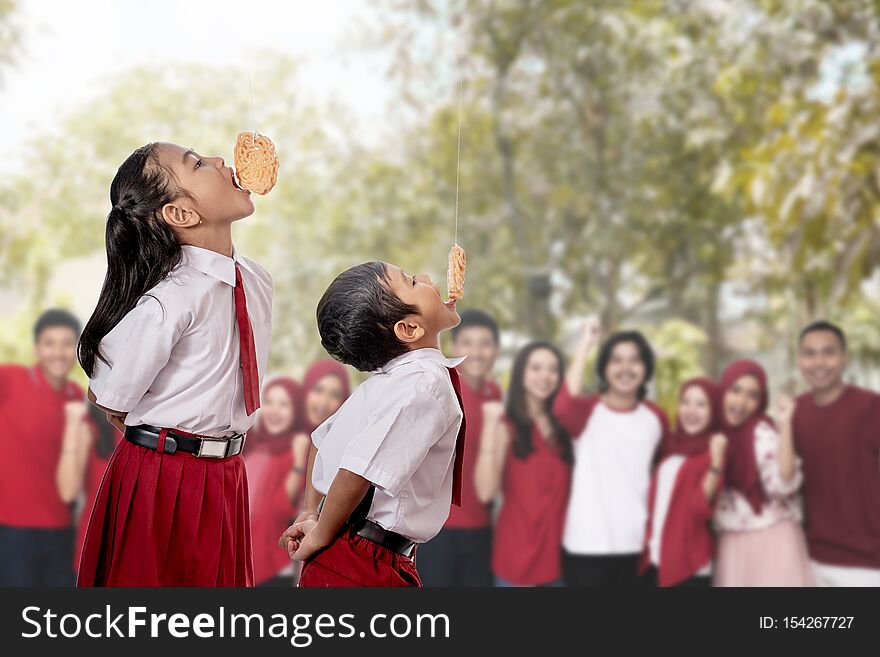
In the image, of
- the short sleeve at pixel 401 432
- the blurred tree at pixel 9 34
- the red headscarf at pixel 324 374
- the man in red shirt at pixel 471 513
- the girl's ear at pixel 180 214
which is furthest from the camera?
the blurred tree at pixel 9 34

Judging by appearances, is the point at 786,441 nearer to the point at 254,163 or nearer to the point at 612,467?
the point at 612,467

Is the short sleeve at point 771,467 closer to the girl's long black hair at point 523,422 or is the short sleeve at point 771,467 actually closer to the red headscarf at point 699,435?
the red headscarf at point 699,435

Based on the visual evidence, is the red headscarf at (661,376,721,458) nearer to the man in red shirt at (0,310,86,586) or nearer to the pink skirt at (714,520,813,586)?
the pink skirt at (714,520,813,586)

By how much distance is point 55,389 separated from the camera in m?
4.74

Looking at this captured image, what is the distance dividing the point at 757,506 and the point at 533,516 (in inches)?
41.1

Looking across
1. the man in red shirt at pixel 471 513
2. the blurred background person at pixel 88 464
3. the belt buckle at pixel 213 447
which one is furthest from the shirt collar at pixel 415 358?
the blurred background person at pixel 88 464

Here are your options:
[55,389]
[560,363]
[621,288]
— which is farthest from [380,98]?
[55,389]

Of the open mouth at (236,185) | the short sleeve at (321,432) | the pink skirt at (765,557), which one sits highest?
the open mouth at (236,185)

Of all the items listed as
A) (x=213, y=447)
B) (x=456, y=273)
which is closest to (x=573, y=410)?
(x=456, y=273)

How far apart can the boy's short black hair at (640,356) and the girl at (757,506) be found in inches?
17.4

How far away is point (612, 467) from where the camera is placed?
15.7ft

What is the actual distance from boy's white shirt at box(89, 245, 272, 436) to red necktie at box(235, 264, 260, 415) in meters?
0.02

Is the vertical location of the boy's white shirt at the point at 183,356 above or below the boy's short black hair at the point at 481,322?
below

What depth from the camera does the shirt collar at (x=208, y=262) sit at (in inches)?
75.9
